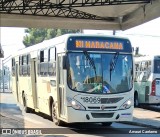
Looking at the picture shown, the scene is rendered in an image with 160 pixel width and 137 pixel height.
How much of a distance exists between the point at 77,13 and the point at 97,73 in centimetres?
1692

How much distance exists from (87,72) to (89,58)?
453 millimetres

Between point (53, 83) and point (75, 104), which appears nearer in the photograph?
point (75, 104)

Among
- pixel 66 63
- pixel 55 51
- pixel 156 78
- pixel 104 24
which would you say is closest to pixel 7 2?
pixel 104 24

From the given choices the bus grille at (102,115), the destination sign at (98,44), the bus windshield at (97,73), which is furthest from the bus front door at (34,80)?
the bus grille at (102,115)

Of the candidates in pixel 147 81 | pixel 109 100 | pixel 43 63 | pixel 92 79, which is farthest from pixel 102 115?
pixel 147 81

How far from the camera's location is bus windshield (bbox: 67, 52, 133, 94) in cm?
1327

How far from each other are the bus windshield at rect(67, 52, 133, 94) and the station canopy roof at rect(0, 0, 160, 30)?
11.9 metres

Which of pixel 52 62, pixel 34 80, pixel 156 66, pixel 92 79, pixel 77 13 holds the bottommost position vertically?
pixel 34 80

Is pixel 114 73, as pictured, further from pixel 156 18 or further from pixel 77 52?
pixel 156 18

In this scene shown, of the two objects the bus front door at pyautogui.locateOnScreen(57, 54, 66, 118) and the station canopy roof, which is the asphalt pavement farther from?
the station canopy roof

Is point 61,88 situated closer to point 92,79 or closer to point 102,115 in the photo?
point 92,79

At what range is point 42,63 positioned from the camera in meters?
16.7

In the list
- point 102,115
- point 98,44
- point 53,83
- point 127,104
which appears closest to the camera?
point 102,115

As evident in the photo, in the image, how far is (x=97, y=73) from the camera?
13.4 meters
